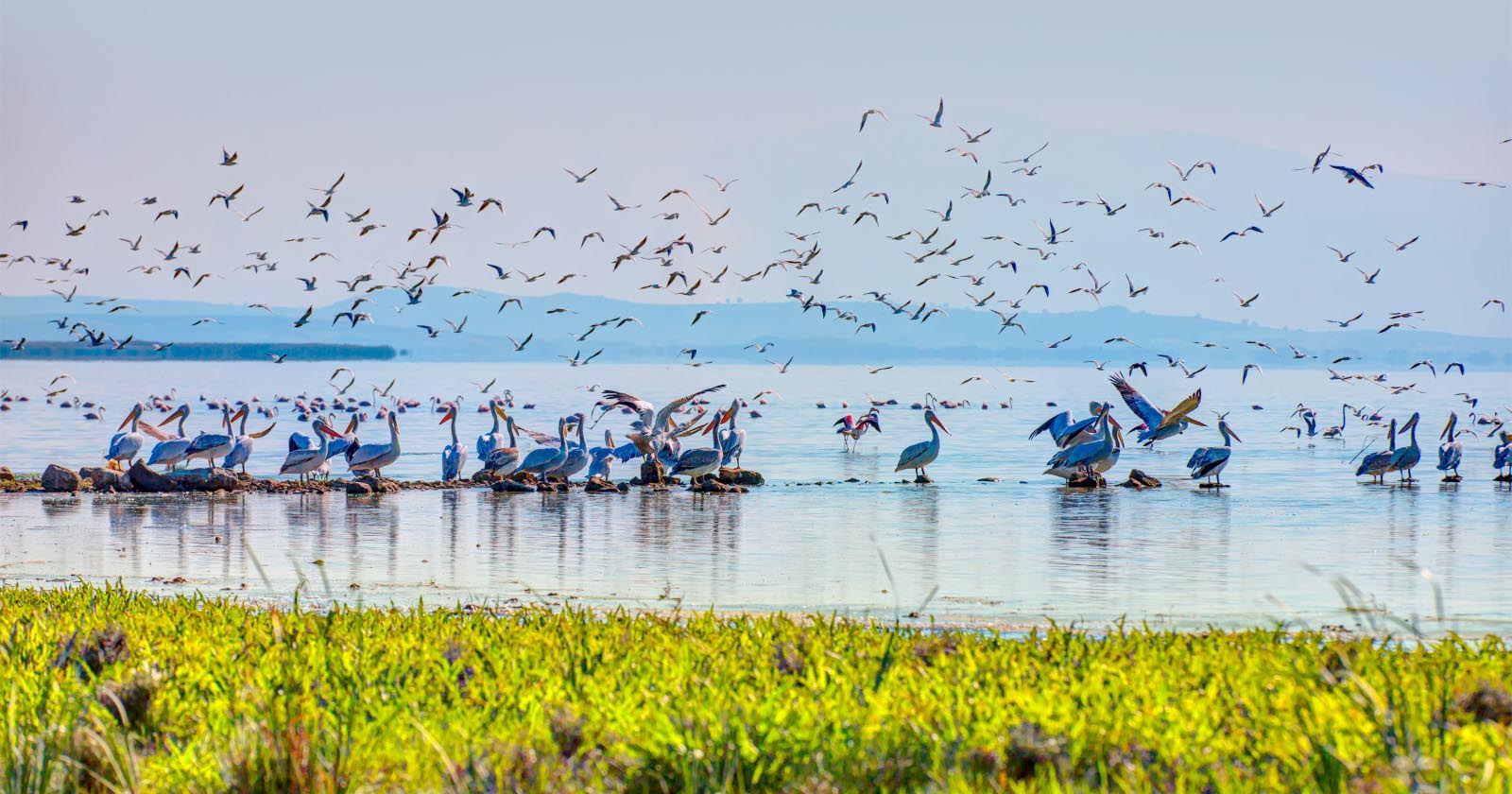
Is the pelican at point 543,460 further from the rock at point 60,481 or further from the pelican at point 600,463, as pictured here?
the rock at point 60,481

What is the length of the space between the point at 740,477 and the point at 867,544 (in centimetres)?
915

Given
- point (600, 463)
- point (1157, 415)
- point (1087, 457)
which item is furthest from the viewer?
point (1157, 415)

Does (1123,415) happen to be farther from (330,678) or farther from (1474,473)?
(330,678)

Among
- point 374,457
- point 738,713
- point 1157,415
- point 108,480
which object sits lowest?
point 108,480

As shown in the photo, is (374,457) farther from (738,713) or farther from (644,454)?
(738,713)

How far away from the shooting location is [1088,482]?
26.3m

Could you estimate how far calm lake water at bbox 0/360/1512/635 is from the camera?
1327 cm

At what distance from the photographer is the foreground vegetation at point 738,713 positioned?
542 cm

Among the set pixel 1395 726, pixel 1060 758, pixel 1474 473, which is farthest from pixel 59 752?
pixel 1474 473

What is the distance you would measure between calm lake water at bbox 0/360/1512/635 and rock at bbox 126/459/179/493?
803mm

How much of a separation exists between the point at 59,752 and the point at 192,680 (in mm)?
1473

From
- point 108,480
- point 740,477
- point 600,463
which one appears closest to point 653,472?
point 600,463

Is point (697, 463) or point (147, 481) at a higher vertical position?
point (697, 463)

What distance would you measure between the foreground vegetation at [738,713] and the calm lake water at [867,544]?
0.58 metres
